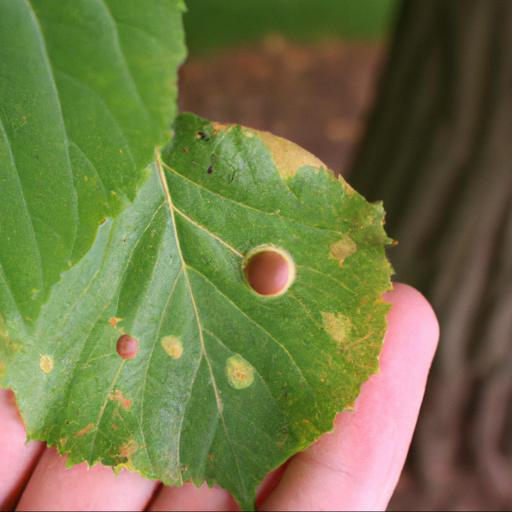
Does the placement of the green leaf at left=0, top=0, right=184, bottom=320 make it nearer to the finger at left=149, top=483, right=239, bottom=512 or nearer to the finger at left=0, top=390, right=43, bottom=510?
the finger at left=0, top=390, right=43, bottom=510

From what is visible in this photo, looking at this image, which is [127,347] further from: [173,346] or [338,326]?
[338,326]

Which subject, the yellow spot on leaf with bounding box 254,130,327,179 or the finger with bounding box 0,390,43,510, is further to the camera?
the finger with bounding box 0,390,43,510

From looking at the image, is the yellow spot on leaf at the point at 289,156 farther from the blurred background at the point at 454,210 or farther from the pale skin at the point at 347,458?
the blurred background at the point at 454,210

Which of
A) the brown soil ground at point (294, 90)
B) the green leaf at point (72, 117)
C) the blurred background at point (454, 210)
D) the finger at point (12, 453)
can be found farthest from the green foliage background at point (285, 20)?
the green leaf at point (72, 117)

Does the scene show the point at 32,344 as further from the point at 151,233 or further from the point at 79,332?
the point at 151,233

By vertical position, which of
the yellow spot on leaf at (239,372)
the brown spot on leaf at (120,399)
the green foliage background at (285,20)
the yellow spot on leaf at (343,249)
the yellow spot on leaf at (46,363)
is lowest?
the green foliage background at (285,20)

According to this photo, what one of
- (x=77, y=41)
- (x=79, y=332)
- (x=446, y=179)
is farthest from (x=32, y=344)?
(x=446, y=179)

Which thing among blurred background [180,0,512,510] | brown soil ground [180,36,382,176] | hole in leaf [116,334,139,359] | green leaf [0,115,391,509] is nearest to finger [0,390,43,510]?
green leaf [0,115,391,509]
